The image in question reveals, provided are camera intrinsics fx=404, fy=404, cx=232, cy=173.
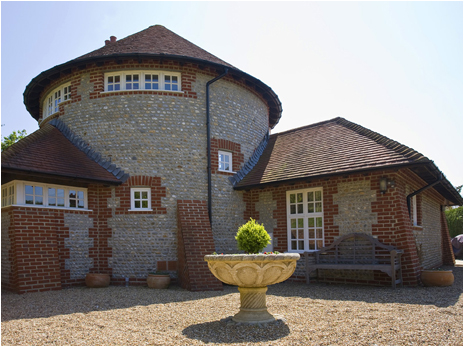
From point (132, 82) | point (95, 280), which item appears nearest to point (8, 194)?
point (95, 280)

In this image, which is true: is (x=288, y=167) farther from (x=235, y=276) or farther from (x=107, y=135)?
(x=235, y=276)

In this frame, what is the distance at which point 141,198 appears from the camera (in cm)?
1191

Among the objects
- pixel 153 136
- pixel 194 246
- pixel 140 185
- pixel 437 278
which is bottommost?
pixel 437 278

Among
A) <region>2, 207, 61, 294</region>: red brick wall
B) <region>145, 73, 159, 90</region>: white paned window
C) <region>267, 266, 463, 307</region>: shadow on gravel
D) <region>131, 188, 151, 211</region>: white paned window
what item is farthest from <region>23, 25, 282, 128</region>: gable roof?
<region>267, 266, 463, 307</region>: shadow on gravel

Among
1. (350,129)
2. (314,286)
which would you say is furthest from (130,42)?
(314,286)

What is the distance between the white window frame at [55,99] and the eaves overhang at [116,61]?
13.8 inches

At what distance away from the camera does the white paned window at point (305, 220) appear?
1155 cm

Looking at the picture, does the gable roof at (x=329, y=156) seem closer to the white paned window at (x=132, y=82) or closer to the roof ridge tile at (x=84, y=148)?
the roof ridge tile at (x=84, y=148)

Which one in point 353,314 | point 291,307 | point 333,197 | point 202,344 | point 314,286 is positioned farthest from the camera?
point 333,197

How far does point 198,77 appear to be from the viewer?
12.9 meters

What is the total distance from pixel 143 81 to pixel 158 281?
19.7 feet

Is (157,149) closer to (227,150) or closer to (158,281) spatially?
(227,150)

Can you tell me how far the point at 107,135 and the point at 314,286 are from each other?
24.2 feet

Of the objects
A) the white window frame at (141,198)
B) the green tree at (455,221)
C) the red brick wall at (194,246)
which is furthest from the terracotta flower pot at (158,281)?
the green tree at (455,221)
